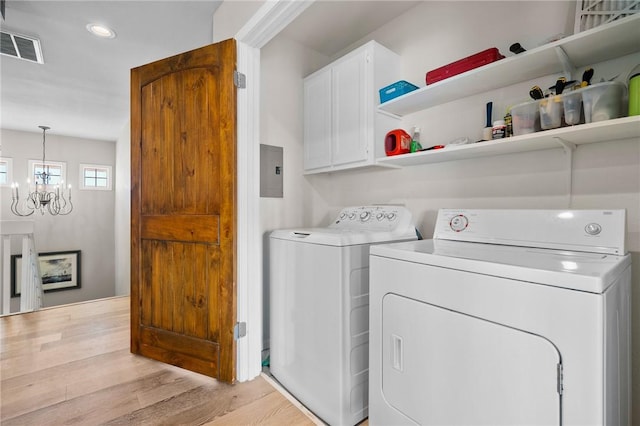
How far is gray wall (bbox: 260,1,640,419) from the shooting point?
1295 millimetres

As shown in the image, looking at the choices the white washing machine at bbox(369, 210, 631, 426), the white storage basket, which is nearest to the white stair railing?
the white washing machine at bbox(369, 210, 631, 426)

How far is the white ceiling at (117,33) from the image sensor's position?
208 cm

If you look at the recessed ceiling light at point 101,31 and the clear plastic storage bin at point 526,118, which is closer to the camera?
the clear plastic storage bin at point 526,118

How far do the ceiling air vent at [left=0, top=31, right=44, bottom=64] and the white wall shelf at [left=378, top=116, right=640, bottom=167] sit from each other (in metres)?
2.97

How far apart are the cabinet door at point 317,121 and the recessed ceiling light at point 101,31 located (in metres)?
1.56

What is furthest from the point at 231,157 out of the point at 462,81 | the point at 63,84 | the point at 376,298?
the point at 63,84

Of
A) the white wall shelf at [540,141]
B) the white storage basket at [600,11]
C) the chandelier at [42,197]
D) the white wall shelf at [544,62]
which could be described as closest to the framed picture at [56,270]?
the chandelier at [42,197]

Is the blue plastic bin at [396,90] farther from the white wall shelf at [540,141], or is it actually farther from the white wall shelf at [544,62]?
the white wall shelf at [540,141]

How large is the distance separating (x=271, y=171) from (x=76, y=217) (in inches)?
212

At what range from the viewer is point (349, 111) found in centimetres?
211

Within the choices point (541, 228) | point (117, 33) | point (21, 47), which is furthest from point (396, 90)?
point (21, 47)

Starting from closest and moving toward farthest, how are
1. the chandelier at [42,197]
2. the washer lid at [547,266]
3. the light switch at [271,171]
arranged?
the washer lid at [547,266]
the light switch at [271,171]
the chandelier at [42,197]

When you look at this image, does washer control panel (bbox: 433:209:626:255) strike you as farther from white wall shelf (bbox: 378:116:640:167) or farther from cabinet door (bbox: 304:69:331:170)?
cabinet door (bbox: 304:69:331:170)

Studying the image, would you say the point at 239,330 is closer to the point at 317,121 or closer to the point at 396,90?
the point at 317,121
